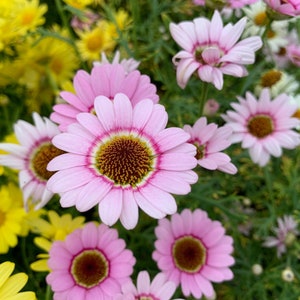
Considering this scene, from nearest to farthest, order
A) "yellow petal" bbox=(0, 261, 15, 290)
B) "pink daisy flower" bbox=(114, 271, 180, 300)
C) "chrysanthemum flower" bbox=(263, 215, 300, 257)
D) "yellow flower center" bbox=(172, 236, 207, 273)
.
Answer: "yellow petal" bbox=(0, 261, 15, 290) → "pink daisy flower" bbox=(114, 271, 180, 300) → "yellow flower center" bbox=(172, 236, 207, 273) → "chrysanthemum flower" bbox=(263, 215, 300, 257)

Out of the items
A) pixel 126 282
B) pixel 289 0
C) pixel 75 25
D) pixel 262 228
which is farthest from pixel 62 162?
pixel 75 25

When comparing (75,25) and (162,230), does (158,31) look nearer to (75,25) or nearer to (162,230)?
(75,25)

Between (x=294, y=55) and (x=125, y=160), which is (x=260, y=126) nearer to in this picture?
(x=294, y=55)

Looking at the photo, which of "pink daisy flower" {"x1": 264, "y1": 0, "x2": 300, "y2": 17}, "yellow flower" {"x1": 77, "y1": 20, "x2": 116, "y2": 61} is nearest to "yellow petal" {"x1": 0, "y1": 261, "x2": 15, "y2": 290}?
"pink daisy flower" {"x1": 264, "y1": 0, "x2": 300, "y2": 17}

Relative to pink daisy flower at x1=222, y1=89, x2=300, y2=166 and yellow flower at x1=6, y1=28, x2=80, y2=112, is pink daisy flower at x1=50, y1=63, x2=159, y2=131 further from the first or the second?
yellow flower at x1=6, y1=28, x2=80, y2=112

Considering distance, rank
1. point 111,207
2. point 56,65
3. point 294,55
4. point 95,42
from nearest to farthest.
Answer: point 111,207
point 294,55
point 56,65
point 95,42

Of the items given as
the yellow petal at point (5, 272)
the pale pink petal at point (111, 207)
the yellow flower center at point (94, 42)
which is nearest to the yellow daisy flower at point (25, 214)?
the yellow petal at point (5, 272)

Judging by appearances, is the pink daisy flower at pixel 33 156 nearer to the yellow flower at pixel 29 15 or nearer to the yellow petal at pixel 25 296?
the yellow petal at pixel 25 296

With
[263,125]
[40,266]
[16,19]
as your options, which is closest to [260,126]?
[263,125]
